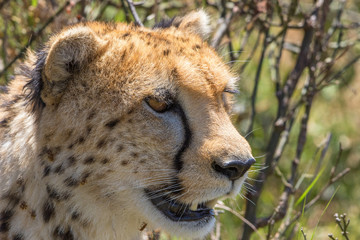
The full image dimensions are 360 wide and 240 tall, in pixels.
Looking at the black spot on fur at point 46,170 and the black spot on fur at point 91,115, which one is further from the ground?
the black spot on fur at point 91,115

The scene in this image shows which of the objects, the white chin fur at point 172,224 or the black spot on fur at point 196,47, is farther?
the black spot on fur at point 196,47

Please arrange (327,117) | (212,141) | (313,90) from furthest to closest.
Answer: (327,117)
(313,90)
(212,141)

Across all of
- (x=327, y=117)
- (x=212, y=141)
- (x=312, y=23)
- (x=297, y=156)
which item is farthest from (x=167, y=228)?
(x=327, y=117)

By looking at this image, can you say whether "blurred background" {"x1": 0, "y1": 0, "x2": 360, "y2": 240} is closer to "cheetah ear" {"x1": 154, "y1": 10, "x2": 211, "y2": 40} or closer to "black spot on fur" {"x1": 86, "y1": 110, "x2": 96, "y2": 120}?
"cheetah ear" {"x1": 154, "y1": 10, "x2": 211, "y2": 40}

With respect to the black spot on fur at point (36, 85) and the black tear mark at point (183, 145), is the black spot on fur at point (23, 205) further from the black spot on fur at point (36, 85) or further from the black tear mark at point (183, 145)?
the black tear mark at point (183, 145)

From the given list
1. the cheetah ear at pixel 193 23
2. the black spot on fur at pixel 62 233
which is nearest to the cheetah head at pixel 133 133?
the black spot on fur at pixel 62 233

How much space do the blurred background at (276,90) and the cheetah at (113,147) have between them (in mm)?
381

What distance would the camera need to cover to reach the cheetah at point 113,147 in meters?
2.35

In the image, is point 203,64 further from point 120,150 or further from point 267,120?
point 267,120

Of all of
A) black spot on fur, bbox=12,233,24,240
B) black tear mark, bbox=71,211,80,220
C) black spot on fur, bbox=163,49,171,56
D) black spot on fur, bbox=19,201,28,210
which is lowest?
black spot on fur, bbox=12,233,24,240

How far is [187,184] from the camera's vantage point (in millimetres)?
2322

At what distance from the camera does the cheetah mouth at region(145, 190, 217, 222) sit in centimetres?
243

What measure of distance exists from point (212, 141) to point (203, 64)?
0.39 m

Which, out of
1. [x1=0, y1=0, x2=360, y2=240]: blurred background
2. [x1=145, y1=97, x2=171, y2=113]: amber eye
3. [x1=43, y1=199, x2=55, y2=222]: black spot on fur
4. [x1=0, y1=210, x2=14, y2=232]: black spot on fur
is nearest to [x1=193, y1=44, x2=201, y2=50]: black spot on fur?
[x1=145, y1=97, x2=171, y2=113]: amber eye
